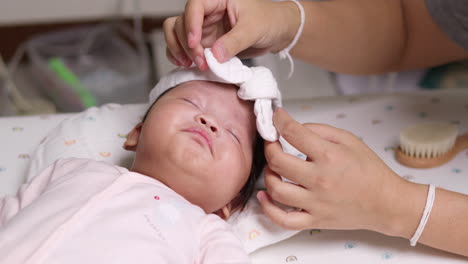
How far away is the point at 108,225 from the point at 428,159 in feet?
2.15

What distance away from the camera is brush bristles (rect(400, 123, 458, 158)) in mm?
1036

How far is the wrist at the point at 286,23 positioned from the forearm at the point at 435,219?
377 mm

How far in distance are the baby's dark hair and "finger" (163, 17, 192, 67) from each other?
8cm

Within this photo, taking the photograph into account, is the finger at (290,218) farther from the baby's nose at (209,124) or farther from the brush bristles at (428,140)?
the brush bristles at (428,140)

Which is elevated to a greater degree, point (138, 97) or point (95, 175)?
point (95, 175)

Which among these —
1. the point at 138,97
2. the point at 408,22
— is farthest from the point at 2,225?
the point at 138,97

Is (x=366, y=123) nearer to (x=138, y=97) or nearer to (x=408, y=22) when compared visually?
(x=408, y=22)

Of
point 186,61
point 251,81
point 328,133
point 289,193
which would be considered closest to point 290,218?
point 289,193

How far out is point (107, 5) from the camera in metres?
2.08

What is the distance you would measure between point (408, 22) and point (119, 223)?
81 centimetres

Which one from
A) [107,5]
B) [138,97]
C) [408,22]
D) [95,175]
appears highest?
[408,22]

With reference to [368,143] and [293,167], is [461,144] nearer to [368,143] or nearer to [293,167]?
[368,143]

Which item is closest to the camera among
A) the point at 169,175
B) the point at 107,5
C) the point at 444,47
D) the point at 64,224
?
the point at 64,224

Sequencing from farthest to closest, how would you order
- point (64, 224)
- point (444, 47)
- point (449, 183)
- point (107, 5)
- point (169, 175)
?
point (107, 5)
point (444, 47)
point (449, 183)
point (169, 175)
point (64, 224)
